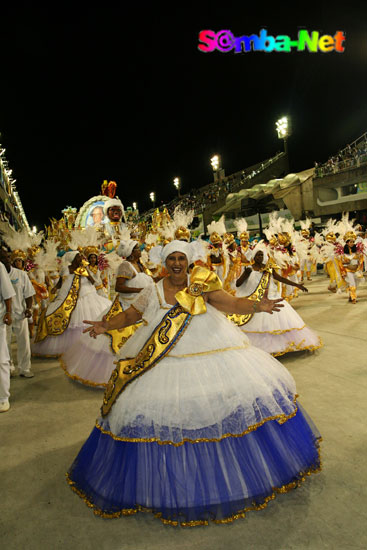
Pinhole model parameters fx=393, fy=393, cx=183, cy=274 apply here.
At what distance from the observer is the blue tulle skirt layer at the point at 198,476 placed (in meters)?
2.40

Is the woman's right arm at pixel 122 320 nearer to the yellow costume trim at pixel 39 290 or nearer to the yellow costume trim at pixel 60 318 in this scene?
the yellow costume trim at pixel 60 318

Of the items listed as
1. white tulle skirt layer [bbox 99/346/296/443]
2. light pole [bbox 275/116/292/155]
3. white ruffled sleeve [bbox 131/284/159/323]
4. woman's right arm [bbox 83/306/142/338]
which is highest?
light pole [bbox 275/116/292/155]

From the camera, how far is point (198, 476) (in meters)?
2.43

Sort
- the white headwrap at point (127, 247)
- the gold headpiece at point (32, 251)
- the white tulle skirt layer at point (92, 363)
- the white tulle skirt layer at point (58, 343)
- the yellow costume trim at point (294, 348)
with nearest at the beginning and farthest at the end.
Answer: the white tulle skirt layer at point (92, 363) < the white headwrap at point (127, 247) < the yellow costume trim at point (294, 348) < the white tulle skirt layer at point (58, 343) < the gold headpiece at point (32, 251)

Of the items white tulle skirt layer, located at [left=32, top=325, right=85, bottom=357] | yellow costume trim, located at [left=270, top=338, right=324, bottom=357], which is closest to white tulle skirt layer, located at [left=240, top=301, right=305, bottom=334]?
yellow costume trim, located at [left=270, top=338, right=324, bottom=357]

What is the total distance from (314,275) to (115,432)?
59.1 feet

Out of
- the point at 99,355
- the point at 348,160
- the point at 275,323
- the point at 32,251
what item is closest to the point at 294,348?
the point at 275,323

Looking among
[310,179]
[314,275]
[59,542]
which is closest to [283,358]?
Answer: [59,542]

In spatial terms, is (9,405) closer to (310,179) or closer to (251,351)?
(251,351)

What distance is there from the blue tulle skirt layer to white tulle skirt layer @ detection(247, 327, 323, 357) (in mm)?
3324

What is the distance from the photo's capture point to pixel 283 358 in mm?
6043

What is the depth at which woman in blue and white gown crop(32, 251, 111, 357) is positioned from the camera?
7.31 meters

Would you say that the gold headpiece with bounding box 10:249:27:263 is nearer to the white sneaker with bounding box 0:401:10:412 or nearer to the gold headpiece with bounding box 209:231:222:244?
the white sneaker with bounding box 0:401:10:412

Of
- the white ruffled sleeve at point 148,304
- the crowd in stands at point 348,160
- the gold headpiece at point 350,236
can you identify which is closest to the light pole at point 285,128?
the crowd in stands at point 348,160
